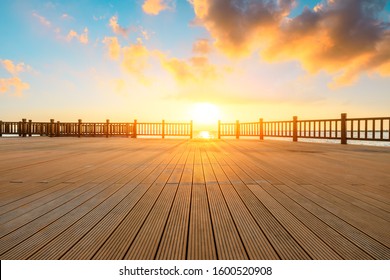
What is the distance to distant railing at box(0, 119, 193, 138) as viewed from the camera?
1497 cm

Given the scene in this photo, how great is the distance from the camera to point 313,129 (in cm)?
977

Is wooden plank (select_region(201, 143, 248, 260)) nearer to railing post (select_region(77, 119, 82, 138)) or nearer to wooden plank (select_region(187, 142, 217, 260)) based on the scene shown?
wooden plank (select_region(187, 142, 217, 260))

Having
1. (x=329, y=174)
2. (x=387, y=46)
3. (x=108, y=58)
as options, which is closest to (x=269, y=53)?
(x=387, y=46)

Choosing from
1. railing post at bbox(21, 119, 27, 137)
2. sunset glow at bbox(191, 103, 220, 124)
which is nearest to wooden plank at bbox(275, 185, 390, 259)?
sunset glow at bbox(191, 103, 220, 124)

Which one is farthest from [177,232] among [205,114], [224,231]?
[205,114]

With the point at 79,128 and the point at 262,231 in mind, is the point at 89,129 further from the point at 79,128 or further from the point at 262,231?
the point at 262,231

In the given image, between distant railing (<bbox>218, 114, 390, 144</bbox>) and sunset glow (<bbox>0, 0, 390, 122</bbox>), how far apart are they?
576 mm

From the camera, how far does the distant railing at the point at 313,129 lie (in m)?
8.00

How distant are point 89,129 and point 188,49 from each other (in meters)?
9.65

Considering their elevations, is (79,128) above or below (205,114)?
below

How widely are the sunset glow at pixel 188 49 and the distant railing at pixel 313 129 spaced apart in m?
0.58

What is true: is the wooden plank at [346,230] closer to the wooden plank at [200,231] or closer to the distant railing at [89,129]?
the wooden plank at [200,231]

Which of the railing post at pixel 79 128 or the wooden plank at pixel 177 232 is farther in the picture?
the railing post at pixel 79 128

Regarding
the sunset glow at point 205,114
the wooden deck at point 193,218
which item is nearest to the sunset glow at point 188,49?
the sunset glow at point 205,114
